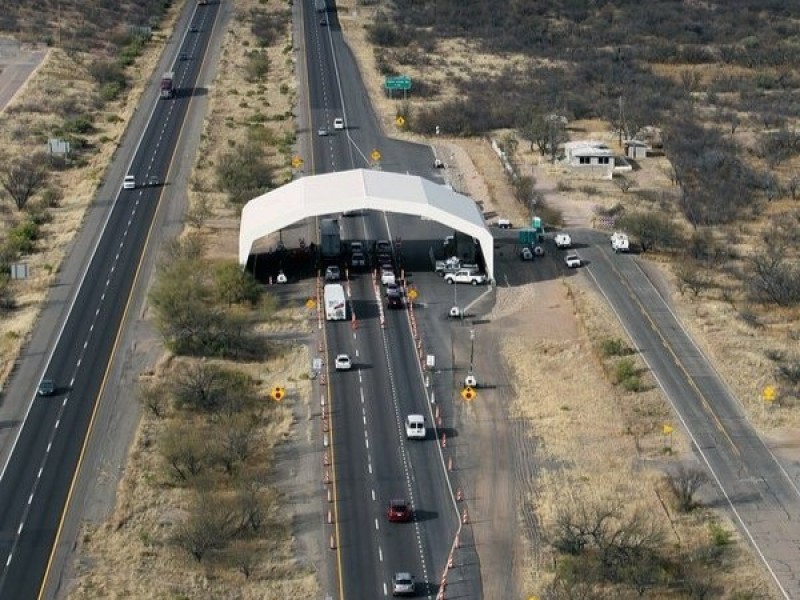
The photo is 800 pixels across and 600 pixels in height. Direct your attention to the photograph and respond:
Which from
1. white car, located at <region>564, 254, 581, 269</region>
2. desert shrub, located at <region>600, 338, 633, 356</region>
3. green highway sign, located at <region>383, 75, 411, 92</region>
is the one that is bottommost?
green highway sign, located at <region>383, 75, 411, 92</region>

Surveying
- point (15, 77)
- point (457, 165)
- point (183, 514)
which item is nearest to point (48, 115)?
point (15, 77)

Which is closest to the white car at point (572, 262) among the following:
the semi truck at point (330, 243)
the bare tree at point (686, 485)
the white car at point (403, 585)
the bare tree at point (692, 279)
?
the bare tree at point (692, 279)

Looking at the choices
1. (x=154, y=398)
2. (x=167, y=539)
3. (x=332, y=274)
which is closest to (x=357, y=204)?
(x=332, y=274)

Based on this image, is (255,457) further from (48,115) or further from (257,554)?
(48,115)

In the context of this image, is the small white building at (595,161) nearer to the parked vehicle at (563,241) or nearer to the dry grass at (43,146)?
the parked vehicle at (563,241)

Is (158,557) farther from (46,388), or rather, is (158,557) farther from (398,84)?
(398,84)

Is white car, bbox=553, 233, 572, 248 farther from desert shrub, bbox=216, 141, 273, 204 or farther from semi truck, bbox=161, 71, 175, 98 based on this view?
semi truck, bbox=161, 71, 175, 98

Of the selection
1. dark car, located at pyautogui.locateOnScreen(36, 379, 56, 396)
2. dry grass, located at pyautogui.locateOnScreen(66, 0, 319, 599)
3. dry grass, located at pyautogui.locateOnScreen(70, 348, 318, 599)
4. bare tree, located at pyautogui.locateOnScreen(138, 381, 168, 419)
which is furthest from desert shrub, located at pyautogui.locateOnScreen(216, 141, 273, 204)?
dry grass, located at pyautogui.locateOnScreen(70, 348, 318, 599)
